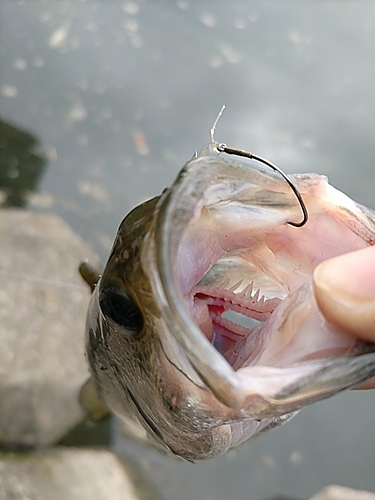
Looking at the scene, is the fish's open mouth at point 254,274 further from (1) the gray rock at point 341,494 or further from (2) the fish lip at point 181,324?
(1) the gray rock at point 341,494

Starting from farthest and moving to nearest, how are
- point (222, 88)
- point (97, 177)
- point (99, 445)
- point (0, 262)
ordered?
1. point (222, 88)
2. point (97, 177)
3. point (99, 445)
4. point (0, 262)

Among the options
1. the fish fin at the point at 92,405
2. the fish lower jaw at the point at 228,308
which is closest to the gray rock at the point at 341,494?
the fish fin at the point at 92,405

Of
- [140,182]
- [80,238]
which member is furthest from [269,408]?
[140,182]

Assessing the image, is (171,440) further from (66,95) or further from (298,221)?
(66,95)

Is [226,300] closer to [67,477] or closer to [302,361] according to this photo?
[302,361]

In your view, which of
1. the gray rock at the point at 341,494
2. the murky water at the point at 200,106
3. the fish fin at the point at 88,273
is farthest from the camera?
the murky water at the point at 200,106

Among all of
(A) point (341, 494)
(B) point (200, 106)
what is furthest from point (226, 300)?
(B) point (200, 106)
